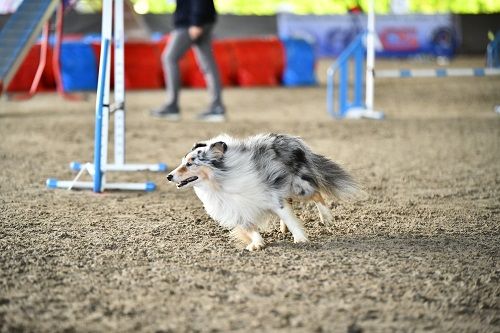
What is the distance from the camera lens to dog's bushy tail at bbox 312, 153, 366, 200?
4402mm

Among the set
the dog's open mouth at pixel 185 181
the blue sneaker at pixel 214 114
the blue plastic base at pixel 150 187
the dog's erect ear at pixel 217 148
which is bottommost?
the blue sneaker at pixel 214 114

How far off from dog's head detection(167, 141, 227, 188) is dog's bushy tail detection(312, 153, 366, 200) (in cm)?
70

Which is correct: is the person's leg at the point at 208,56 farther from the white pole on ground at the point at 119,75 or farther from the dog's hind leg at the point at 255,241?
the dog's hind leg at the point at 255,241

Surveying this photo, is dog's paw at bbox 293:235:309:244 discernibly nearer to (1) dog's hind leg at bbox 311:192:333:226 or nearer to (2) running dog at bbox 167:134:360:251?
(2) running dog at bbox 167:134:360:251

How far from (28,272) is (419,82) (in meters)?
13.6

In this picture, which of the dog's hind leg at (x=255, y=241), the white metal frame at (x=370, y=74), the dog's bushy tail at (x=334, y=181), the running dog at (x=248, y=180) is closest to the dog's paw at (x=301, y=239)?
the running dog at (x=248, y=180)

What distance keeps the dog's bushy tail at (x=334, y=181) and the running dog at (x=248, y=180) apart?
7.3 inches

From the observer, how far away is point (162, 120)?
10.1m

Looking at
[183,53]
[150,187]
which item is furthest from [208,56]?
[150,187]

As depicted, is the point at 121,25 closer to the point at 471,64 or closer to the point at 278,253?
the point at 278,253

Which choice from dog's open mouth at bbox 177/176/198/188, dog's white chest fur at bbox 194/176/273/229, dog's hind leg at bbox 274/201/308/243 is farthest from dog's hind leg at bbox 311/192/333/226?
dog's open mouth at bbox 177/176/198/188

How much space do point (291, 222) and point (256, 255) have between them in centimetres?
33

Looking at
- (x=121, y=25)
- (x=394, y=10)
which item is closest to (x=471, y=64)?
(x=394, y=10)

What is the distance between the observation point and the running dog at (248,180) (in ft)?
12.9
